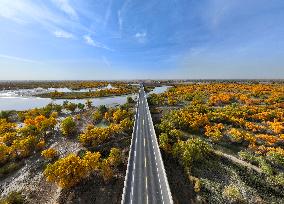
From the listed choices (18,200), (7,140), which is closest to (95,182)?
(18,200)

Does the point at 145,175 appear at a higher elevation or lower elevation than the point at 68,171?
lower

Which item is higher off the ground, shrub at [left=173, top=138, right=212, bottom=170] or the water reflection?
shrub at [left=173, top=138, right=212, bottom=170]

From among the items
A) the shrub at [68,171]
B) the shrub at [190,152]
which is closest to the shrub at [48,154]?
the shrub at [68,171]

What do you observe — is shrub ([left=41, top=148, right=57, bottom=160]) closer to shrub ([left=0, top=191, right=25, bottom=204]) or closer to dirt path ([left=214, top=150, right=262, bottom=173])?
shrub ([left=0, top=191, right=25, bottom=204])

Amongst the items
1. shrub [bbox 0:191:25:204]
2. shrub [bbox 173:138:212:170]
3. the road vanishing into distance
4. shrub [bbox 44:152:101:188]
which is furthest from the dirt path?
shrub [bbox 0:191:25:204]

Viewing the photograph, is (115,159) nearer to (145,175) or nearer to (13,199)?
(145,175)

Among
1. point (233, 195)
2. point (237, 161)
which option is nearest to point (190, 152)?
point (237, 161)

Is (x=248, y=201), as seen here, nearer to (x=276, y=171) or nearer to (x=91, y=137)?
(x=276, y=171)

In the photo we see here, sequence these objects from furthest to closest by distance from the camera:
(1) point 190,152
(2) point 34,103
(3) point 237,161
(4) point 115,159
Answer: (2) point 34,103
(3) point 237,161
(4) point 115,159
(1) point 190,152
